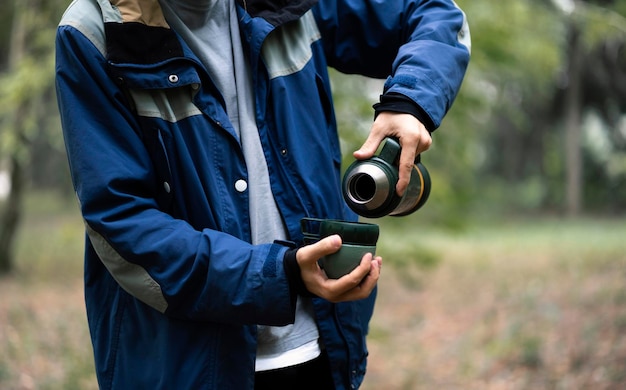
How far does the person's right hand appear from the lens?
151 cm

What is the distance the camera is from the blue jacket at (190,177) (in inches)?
62.9

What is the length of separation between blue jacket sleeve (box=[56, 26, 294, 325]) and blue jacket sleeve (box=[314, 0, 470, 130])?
53 centimetres

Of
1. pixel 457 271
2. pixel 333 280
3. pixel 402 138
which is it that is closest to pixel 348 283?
pixel 333 280

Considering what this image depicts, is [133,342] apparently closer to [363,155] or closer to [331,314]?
[331,314]

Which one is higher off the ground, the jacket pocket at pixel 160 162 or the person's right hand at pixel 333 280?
the jacket pocket at pixel 160 162

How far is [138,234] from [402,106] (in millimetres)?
627

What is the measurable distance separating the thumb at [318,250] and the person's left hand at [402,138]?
22cm

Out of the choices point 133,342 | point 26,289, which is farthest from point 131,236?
point 26,289

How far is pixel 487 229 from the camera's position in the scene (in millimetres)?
20969

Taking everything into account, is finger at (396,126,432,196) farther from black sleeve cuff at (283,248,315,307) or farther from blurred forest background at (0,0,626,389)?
blurred forest background at (0,0,626,389)

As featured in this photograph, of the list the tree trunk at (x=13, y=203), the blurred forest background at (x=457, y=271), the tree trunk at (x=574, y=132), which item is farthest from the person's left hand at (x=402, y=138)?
the tree trunk at (x=574, y=132)

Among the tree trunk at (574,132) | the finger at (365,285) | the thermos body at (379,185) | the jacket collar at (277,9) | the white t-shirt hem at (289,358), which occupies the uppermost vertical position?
the jacket collar at (277,9)

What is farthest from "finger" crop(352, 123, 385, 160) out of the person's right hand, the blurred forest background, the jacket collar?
the blurred forest background

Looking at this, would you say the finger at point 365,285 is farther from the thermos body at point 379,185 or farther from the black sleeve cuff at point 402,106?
the black sleeve cuff at point 402,106
